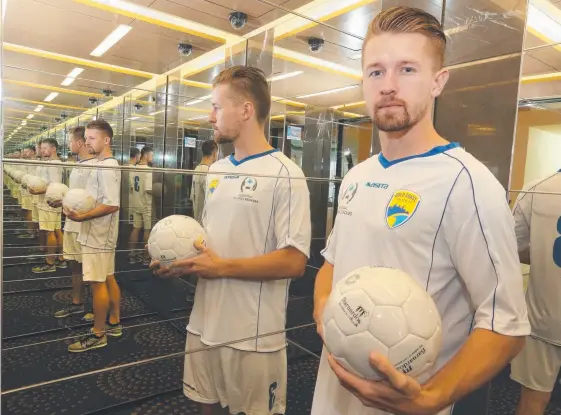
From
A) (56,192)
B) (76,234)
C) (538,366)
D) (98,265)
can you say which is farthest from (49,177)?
(538,366)

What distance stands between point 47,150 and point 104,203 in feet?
1.27

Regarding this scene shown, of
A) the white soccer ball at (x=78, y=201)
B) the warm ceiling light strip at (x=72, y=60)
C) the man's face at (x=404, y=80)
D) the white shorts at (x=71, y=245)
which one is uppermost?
the warm ceiling light strip at (x=72, y=60)

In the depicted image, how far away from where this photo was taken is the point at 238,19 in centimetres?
246

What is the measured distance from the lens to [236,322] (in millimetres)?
1402

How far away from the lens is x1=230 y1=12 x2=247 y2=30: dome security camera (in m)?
2.45

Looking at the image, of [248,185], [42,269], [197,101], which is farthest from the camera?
[42,269]

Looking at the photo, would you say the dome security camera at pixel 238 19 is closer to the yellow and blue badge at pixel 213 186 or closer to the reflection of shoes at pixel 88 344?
the yellow and blue badge at pixel 213 186

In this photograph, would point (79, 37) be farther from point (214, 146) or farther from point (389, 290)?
point (389, 290)

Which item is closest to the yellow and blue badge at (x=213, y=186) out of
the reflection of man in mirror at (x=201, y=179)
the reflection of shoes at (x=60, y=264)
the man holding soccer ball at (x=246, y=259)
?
the man holding soccer ball at (x=246, y=259)

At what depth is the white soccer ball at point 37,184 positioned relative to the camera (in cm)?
225

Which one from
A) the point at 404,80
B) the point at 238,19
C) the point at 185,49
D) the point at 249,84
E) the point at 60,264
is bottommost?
the point at 60,264

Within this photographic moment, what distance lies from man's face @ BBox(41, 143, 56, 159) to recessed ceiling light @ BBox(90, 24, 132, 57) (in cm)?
101

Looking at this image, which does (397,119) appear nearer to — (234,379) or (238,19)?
(234,379)

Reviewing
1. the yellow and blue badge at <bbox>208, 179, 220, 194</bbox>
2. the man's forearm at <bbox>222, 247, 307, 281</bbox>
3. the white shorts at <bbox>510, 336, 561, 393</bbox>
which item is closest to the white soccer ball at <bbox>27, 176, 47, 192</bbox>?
the yellow and blue badge at <bbox>208, 179, 220, 194</bbox>
